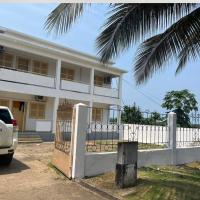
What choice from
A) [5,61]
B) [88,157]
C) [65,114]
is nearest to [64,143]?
[65,114]

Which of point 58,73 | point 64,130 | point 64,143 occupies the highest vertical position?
point 58,73

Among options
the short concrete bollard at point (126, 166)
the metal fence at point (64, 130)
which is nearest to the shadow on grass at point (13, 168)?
the metal fence at point (64, 130)

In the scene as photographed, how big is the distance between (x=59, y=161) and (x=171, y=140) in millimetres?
4267

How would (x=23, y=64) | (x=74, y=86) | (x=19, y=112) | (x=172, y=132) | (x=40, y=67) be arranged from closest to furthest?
1. (x=172, y=132)
2. (x=19, y=112)
3. (x=23, y=64)
4. (x=40, y=67)
5. (x=74, y=86)

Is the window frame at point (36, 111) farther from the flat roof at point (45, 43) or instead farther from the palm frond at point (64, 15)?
the palm frond at point (64, 15)

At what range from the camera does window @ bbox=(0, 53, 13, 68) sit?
70.6 feet

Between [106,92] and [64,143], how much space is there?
57.8ft

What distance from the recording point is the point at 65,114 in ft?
33.0

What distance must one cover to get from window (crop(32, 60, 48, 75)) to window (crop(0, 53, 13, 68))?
1.81 metres

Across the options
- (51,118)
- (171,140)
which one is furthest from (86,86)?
(171,140)

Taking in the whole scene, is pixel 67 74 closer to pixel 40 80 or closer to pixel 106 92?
pixel 106 92

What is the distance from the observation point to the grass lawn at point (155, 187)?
7.21 meters

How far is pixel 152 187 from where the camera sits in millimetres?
7703

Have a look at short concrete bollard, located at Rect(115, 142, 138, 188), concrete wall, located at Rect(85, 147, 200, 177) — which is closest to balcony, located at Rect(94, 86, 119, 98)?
concrete wall, located at Rect(85, 147, 200, 177)
